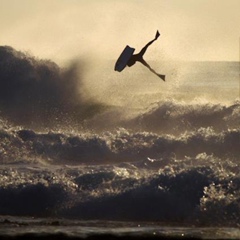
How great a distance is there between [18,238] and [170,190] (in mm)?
5430

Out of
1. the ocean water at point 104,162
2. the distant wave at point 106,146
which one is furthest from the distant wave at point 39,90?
the distant wave at point 106,146

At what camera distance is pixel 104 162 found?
29.4m

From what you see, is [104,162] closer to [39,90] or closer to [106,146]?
[106,146]

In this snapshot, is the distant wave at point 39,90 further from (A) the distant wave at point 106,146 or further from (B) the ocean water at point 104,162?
(A) the distant wave at point 106,146

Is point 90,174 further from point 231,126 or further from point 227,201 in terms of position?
point 231,126

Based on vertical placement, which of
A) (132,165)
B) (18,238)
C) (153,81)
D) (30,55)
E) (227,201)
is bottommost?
(18,238)

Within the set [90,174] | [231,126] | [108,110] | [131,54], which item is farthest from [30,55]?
[90,174]

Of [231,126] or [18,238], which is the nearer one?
[18,238]

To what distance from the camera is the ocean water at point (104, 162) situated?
69.4 ft

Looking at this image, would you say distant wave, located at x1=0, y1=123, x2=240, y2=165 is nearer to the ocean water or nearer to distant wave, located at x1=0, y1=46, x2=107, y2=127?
the ocean water

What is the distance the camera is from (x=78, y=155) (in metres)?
30.2

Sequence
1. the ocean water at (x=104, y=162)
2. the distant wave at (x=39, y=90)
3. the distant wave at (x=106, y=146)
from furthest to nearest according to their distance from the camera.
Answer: the distant wave at (x=39, y=90), the distant wave at (x=106, y=146), the ocean water at (x=104, y=162)

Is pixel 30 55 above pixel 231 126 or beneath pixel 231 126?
above

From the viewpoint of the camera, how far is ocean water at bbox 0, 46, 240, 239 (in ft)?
69.4
